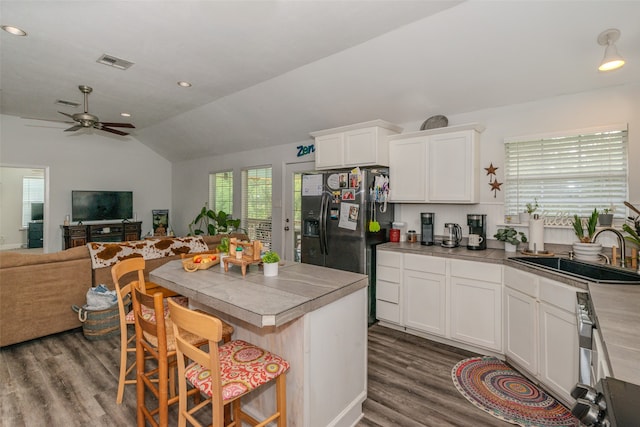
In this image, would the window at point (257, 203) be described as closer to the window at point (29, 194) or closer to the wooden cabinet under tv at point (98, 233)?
the wooden cabinet under tv at point (98, 233)

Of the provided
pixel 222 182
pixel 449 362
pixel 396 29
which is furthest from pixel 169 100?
pixel 449 362

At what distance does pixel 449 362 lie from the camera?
2.80m

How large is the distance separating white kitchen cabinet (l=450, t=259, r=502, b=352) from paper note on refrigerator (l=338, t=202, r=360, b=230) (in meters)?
1.11

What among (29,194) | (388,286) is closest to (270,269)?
(388,286)

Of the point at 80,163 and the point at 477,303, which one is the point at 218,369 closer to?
the point at 477,303

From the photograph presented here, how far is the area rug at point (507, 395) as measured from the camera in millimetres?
2061

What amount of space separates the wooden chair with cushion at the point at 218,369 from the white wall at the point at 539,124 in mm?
2845

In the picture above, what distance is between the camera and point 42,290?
309cm

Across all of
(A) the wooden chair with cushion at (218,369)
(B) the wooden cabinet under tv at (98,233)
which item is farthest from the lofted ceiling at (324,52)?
(B) the wooden cabinet under tv at (98,233)

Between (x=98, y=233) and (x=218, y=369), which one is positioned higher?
(x=98, y=233)

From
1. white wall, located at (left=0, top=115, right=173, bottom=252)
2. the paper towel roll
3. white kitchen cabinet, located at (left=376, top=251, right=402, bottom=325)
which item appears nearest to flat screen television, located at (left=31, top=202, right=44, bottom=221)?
white wall, located at (left=0, top=115, right=173, bottom=252)

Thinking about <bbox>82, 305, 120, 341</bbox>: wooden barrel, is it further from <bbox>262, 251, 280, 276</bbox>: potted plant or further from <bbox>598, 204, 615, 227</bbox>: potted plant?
<bbox>598, 204, 615, 227</bbox>: potted plant

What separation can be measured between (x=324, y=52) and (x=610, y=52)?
2.28 m

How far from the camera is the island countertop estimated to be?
57.9 inches
